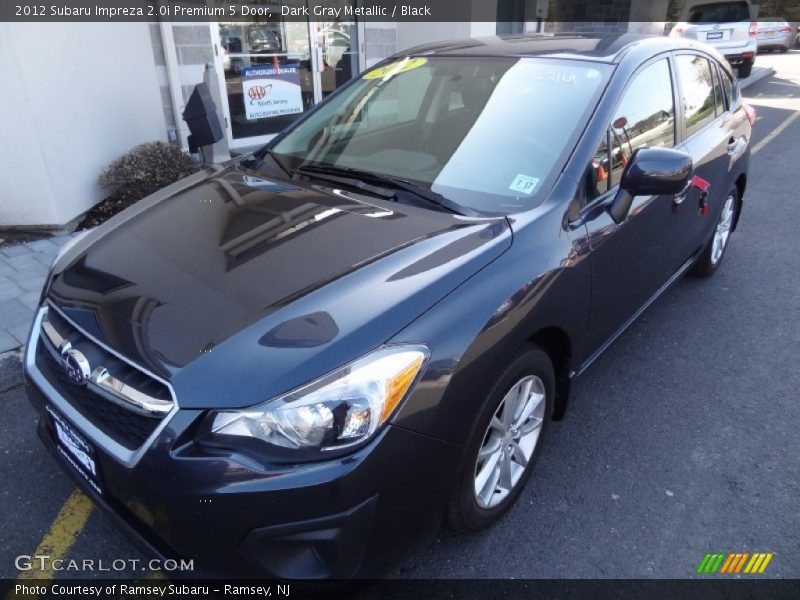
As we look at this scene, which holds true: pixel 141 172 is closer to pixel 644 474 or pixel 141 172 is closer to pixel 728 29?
pixel 644 474

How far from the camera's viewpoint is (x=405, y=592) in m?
2.08

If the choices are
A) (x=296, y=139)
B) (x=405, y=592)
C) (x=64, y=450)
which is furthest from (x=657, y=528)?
(x=296, y=139)

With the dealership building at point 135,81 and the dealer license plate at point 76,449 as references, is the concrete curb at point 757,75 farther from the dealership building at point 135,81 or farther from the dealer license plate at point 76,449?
the dealer license plate at point 76,449

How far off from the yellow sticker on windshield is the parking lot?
1.95 meters

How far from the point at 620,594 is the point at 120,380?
5.95ft

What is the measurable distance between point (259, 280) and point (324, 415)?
572 millimetres

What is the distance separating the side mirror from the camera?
2.43 m

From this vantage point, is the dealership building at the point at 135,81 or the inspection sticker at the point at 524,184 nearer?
the inspection sticker at the point at 524,184

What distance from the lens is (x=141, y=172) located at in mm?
5363

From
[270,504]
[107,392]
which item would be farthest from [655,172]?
[107,392]

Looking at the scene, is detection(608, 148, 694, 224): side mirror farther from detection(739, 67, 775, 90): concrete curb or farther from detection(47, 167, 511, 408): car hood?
detection(739, 67, 775, 90): concrete curb

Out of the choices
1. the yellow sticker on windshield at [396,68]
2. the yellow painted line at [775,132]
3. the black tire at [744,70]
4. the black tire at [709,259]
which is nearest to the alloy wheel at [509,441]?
the yellow sticker on windshield at [396,68]

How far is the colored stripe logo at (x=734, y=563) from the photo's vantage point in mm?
2186

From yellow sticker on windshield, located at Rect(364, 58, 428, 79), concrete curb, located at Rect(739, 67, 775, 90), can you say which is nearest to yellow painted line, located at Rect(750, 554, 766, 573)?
yellow sticker on windshield, located at Rect(364, 58, 428, 79)
